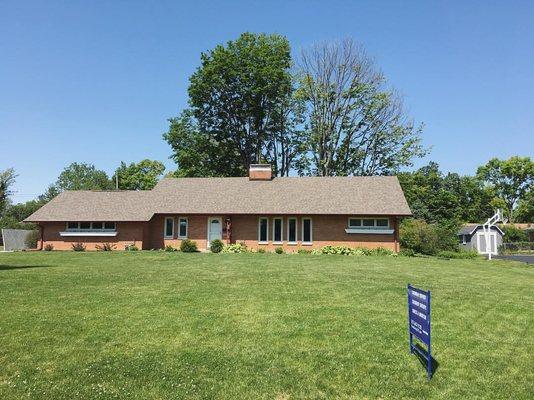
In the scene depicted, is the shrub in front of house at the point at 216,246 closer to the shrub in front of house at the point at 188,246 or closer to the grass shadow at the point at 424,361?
the shrub in front of house at the point at 188,246

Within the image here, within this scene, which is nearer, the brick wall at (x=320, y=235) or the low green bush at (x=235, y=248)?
the low green bush at (x=235, y=248)

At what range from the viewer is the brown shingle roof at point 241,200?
107ft

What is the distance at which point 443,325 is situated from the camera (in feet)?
31.3

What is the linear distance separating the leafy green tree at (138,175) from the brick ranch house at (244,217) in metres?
39.0

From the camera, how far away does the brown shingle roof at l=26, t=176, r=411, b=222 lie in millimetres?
32531

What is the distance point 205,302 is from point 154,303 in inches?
50.5

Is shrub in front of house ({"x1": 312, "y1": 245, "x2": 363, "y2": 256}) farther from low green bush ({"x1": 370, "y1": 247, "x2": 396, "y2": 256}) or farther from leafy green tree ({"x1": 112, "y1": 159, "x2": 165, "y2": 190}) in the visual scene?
→ leafy green tree ({"x1": 112, "y1": 159, "x2": 165, "y2": 190})

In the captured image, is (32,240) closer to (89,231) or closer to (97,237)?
(89,231)

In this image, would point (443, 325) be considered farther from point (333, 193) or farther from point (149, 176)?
point (149, 176)

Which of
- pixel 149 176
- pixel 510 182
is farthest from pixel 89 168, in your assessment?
pixel 510 182

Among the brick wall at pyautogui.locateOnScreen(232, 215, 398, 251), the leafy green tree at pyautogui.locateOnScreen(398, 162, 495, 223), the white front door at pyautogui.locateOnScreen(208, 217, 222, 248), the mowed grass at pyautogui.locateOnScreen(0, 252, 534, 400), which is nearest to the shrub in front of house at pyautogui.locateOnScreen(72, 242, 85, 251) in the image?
the white front door at pyautogui.locateOnScreen(208, 217, 222, 248)

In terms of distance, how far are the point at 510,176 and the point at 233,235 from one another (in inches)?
2747

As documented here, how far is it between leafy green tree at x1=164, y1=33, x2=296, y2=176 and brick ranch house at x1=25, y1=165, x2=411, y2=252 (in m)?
15.8

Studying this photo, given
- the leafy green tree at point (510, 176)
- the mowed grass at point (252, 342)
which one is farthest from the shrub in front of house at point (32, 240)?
the leafy green tree at point (510, 176)
